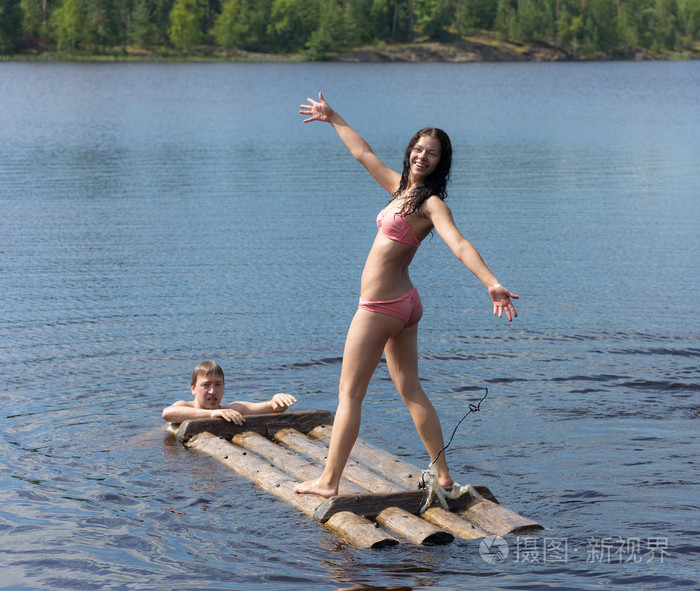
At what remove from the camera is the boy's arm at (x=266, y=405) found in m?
9.10

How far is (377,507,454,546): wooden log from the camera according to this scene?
6.44 meters

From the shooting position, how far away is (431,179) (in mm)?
6578

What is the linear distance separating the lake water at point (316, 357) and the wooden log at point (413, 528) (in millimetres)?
89

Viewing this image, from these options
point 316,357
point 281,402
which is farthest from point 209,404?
point 316,357

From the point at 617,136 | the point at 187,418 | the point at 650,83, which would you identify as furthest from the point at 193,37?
the point at 187,418

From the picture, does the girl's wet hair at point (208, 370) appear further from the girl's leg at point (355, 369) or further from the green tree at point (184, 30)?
Result: the green tree at point (184, 30)

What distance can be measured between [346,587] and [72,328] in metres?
7.59

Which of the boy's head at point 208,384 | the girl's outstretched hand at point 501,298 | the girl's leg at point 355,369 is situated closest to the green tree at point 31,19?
the boy's head at point 208,384

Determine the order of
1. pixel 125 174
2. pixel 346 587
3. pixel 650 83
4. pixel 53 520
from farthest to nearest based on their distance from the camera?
pixel 650 83
pixel 125 174
pixel 53 520
pixel 346 587

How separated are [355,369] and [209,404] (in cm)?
297

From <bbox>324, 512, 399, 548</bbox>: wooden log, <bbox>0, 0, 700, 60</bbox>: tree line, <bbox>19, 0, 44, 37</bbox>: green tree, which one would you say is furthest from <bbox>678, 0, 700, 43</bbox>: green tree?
<bbox>324, 512, 399, 548</bbox>: wooden log

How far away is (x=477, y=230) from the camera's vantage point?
762 inches

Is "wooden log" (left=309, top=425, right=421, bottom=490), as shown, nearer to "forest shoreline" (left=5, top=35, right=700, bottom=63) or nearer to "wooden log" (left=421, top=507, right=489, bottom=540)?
"wooden log" (left=421, top=507, right=489, bottom=540)

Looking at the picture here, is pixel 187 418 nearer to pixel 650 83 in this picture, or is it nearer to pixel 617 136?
pixel 617 136
